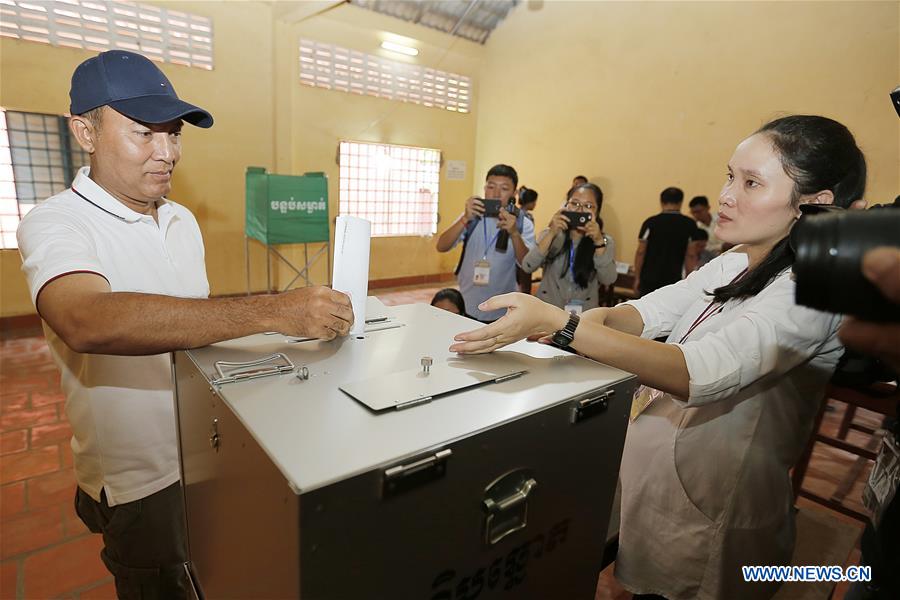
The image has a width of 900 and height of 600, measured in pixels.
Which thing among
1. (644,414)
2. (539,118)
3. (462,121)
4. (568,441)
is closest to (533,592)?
(568,441)

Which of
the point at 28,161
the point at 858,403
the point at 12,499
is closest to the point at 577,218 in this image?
the point at 858,403

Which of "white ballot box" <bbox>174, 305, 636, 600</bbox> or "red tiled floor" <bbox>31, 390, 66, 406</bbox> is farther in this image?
"red tiled floor" <bbox>31, 390, 66, 406</bbox>

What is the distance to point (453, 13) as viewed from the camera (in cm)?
601

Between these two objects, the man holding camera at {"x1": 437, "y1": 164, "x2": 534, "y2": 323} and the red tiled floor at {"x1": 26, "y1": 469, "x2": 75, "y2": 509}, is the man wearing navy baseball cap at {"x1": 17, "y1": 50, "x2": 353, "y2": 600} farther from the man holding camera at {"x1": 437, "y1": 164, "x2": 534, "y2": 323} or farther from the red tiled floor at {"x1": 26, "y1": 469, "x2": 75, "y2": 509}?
the man holding camera at {"x1": 437, "y1": 164, "x2": 534, "y2": 323}

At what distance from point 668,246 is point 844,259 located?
386 cm

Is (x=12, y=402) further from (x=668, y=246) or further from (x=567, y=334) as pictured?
(x=668, y=246)

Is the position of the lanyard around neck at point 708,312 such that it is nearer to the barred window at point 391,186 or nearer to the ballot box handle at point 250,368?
the ballot box handle at point 250,368

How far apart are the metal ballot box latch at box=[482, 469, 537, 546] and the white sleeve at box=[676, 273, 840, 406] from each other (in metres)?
0.39

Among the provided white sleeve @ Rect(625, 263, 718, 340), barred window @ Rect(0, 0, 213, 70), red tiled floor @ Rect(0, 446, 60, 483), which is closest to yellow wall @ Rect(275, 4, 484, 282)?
barred window @ Rect(0, 0, 213, 70)

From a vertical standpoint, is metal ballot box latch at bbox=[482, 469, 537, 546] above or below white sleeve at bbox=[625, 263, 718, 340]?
below

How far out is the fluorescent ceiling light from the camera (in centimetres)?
574

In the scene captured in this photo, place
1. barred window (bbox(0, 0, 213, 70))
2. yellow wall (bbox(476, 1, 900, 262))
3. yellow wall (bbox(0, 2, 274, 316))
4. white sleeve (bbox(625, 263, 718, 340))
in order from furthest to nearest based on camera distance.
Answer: yellow wall (bbox(0, 2, 274, 316))
yellow wall (bbox(476, 1, 900, 262))
barred window (bbox(0, 0, 213, 70))
white sleeve (bbox(625, 263, 718, 340))

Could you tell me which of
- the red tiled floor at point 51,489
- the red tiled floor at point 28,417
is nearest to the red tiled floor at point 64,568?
the red tiled floor at point 51,489

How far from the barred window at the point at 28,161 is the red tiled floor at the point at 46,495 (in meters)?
1.51
